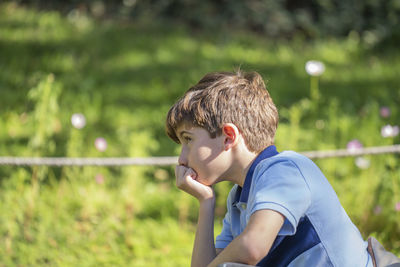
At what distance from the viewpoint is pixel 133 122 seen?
14.3ft

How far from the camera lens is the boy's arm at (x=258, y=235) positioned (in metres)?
1.40

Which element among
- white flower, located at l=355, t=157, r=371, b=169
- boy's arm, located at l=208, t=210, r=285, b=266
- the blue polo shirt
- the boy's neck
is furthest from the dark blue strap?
white flower, located at l=355, t=157, r=371, b=169

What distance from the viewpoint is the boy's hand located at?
1.72 m

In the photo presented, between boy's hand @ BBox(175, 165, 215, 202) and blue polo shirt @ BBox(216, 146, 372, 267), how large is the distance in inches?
5.9

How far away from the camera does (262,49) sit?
616 centimetres

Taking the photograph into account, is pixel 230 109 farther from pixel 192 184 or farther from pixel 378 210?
pixel 378 210

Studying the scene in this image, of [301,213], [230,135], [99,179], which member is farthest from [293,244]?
[99,179]

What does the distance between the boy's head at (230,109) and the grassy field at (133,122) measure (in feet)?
4.14

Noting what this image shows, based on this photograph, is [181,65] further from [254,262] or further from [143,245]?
[254,262]

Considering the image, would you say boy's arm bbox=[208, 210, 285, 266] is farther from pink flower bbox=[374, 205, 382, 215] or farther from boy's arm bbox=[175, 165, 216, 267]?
pink flower bbox=[374, 205, 382, 215]

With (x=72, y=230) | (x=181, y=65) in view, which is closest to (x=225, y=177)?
(x=72, y=230)

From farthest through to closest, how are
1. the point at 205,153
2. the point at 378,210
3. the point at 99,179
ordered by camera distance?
the point at 99,179 → the point at 378,210 → the point at 205,153

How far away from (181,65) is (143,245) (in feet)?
9.74

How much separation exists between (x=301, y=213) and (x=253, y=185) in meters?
0.17
